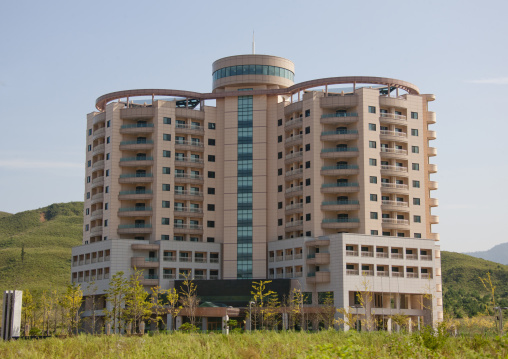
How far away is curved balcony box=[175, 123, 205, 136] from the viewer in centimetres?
11644

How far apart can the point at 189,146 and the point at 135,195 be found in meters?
11.8

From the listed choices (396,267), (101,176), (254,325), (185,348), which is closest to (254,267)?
(254,325)

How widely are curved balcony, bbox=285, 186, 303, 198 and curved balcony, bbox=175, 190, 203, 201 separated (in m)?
14.6

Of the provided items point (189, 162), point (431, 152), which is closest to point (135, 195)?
point (189, 162)

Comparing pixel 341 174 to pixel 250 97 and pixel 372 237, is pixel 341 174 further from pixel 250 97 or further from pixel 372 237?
pixel 250 97

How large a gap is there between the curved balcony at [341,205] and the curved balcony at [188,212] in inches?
833

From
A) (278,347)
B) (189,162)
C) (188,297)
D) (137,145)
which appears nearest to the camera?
(278,347)

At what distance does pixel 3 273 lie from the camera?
162 meters

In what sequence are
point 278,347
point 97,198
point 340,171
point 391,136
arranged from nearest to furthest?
1. point 278,347
2. point 340,171
3. point 391,136
4. point 97,198

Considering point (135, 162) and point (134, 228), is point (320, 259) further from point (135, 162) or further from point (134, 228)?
point (135, 162)

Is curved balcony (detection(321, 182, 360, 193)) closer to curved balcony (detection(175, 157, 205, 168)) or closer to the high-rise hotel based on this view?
the high-rise hotel

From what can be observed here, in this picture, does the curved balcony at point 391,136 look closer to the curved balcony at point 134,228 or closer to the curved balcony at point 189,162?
the curved balcony at point 189,162

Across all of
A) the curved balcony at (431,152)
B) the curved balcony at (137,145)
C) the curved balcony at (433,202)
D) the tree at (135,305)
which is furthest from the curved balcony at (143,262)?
the curved balcony at (431,152)

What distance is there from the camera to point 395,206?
4296 inches
